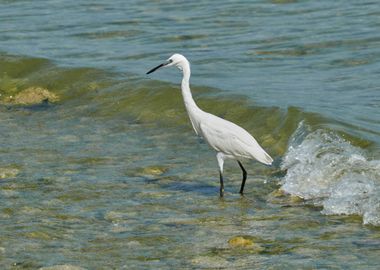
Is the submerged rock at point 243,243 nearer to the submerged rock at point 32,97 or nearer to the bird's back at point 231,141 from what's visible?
the bird's back at point 231,141

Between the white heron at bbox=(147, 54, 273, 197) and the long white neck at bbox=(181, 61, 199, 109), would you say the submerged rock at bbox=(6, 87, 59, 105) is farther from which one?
the white heron at bbox=(147, 54, 273, 197)

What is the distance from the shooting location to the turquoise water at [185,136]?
771 cm

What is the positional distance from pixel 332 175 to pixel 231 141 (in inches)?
43.5

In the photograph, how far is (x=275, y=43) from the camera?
16078 millimetres

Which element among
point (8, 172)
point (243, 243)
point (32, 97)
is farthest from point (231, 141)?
point (32, 97)

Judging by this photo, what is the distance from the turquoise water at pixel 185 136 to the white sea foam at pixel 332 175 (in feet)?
0.07

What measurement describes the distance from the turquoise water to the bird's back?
39cm

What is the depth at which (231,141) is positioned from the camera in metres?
9.45

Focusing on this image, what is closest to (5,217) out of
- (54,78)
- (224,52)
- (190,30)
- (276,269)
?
(276,269)

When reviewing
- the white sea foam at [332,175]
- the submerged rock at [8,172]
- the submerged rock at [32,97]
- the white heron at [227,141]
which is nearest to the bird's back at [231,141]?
the white heron at [227,141]

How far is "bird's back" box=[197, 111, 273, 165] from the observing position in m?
9.36

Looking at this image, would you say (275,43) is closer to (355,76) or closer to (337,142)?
(355,76)

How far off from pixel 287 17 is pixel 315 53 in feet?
9.14

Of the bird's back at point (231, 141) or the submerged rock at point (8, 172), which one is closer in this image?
the bird's back at point (231, 141)
